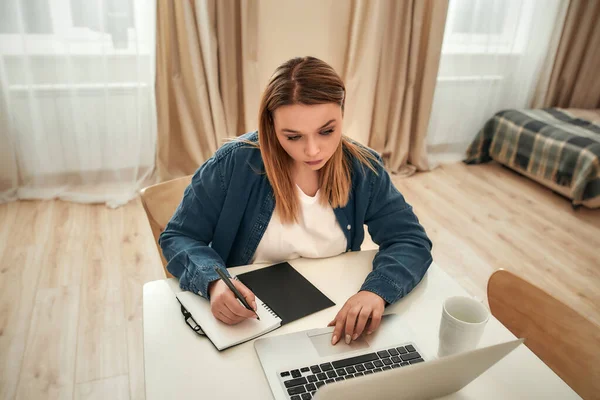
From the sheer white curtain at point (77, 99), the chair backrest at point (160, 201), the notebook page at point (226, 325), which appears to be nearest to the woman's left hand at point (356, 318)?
the notebook page at point (226, 325)

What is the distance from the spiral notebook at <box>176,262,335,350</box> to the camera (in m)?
0.83

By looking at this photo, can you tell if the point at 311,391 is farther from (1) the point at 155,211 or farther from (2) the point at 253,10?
(2) the point at 253,10

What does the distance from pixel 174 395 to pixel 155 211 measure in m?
0.60

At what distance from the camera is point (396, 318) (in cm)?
90

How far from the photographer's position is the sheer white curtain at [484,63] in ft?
10.2

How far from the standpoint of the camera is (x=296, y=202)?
1124mm

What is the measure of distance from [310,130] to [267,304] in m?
0.37

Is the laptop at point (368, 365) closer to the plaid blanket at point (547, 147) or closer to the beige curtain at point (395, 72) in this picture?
the beige curtain at point (395, 72)

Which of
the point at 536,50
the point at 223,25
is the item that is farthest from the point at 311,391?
the point at 536,50

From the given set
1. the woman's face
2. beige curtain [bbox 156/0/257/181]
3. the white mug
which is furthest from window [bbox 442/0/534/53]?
the white mug

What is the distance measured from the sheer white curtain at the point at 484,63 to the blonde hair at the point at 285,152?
238 cm

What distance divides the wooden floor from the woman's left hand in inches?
38.0

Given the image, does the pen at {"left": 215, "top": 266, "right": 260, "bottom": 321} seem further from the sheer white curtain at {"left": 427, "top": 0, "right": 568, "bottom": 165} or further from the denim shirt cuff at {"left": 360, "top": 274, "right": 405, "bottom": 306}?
the sheer white curtain at {"left": 427, "top": 0, "right": 568, "bottom": 165}

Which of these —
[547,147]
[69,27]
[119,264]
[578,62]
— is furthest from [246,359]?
[578,62]
